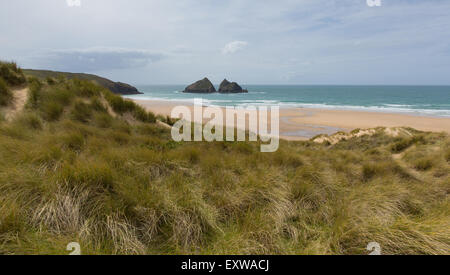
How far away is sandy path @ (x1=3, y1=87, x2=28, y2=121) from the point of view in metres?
6.87

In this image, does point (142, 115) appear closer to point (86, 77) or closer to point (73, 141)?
point (73, 141)

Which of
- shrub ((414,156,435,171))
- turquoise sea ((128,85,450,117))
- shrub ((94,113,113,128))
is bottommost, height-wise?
shrub ((414,156,435,171))

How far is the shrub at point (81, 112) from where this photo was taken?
736cm

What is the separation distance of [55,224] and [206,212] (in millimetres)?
2029

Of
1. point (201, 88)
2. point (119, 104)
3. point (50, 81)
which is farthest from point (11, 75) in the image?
point (201, 88)

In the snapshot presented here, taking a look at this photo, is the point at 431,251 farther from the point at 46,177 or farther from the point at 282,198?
the point at 46,177

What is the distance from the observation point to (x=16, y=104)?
303 inches

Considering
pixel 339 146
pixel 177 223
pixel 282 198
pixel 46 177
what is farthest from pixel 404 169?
pixel 46 177

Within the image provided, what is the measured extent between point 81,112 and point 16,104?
8.73 feet

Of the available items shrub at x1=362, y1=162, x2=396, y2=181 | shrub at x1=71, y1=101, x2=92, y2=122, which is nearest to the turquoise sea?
shrub at x1=71, y1=101, x2=92, y2=122

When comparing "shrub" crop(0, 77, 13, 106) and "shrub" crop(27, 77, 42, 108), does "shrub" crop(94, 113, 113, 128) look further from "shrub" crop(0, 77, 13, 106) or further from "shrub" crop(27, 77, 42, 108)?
"shrub" crop(0, 77, 13, 106)

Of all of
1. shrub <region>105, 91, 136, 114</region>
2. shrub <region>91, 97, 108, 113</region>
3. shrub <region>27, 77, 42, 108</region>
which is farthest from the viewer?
shrub <region>105, 91, 136, 114</region>

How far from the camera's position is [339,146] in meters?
13.9

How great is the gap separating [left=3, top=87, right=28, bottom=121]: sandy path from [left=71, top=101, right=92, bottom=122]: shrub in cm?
160
